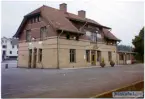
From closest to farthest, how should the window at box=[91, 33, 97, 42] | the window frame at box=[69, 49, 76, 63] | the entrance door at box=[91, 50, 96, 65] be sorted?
the window frame at box=[69, 49, 76, 63], the entrance door at box=[91, 50, 96, 65], the window at box=[91, 33, 97, 42]

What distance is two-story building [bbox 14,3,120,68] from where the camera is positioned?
2422cm

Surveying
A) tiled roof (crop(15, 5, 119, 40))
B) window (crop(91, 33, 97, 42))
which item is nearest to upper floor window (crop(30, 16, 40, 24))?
tiled roof (crop(15, 5, 119, 40))

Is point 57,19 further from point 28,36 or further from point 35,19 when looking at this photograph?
point 28,36

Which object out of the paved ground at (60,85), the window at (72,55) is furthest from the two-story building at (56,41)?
the paved ground at (60,85)

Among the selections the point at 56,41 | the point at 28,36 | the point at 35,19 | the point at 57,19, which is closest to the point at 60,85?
the point at 56,41

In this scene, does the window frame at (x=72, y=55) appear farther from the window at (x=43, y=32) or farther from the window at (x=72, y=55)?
the window at (x=43, y=32)

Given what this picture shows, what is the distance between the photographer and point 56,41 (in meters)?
23.9

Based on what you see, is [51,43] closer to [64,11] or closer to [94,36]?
[64,11]

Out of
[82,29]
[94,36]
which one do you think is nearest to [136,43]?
[94,36]

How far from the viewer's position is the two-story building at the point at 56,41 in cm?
2422

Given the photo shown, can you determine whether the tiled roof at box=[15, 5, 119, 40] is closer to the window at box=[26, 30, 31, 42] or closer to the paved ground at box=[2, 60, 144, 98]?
the window at box=[26, 30, 31, 42]

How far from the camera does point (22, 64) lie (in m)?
28.6

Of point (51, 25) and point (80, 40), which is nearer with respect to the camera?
point (51, 25)

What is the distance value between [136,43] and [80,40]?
16964mm
